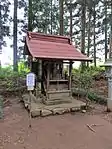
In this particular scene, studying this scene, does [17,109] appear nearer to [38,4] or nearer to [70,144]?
[70,144]

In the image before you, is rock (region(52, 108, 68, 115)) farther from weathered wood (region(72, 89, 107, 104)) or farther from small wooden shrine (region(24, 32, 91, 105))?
weathered wood (region(72, 89, 107, 104))

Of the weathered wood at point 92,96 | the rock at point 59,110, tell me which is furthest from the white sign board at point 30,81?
the weathered wood at point 92,96

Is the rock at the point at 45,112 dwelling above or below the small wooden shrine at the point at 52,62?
below

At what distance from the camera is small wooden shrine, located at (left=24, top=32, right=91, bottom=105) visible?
283 inches

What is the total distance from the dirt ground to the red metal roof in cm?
224

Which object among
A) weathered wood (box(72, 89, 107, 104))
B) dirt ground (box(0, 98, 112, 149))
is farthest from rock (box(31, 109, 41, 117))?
weathered wood (box(72, 89, 107, 104))

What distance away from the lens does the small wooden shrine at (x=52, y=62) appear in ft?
23.6

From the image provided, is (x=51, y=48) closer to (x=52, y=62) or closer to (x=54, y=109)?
(x=52, y=62)

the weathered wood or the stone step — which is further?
the weathered wood

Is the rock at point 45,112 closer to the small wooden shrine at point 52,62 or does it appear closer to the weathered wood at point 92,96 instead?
the small wooden shrine at point 52,62

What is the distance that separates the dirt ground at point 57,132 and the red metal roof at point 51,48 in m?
2.24

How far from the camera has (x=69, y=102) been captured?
7.54 metres

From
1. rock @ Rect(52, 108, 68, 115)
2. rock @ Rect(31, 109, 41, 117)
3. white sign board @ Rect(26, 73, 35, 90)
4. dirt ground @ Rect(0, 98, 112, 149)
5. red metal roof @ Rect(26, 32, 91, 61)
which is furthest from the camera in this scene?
red metal roof @ Rect(26, 32, 91, 61)

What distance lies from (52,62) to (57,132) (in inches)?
135
